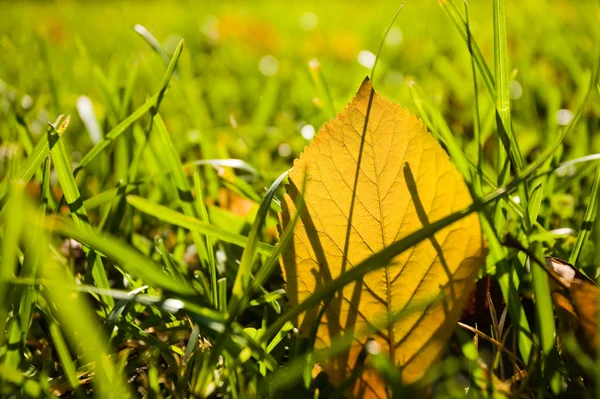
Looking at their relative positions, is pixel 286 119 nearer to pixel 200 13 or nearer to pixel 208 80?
pixel 208 80

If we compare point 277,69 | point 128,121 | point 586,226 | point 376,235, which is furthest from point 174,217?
point 277,69

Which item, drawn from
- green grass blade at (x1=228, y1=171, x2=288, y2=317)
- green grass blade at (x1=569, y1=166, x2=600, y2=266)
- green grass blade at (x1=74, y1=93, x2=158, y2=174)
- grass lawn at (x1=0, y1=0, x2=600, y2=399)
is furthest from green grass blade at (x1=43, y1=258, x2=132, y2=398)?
green grass blade at (x1=569, y1=166, x2=600, y2=266)

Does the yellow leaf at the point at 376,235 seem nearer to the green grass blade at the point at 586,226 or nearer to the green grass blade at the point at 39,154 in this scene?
the green grass blade at the point at 586,226

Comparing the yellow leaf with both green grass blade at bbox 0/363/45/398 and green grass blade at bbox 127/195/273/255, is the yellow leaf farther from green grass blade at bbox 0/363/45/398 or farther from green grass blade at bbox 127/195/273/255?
green grass blade at bbox 0/363/45/398

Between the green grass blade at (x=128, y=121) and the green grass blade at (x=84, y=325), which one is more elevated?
the green grass blade at (x=128, y=121)

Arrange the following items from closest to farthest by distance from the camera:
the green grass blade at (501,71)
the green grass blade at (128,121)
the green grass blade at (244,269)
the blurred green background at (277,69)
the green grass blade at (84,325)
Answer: the green grass blade at (84,325) → the green grass blade at (244,269) → the green grass blade at (501,71) → the green grass blade at (128,121) → the blurred green background at (277,69)

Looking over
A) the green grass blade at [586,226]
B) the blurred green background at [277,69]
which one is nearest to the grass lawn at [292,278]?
the green grass blade at [586,226]

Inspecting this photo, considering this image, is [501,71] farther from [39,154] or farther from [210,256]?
[39,154]

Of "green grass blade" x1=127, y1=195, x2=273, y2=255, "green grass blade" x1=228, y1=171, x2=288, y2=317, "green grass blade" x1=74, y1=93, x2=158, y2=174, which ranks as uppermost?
"green grass blade" x1=74, y1=93, x2=158, y2=174
